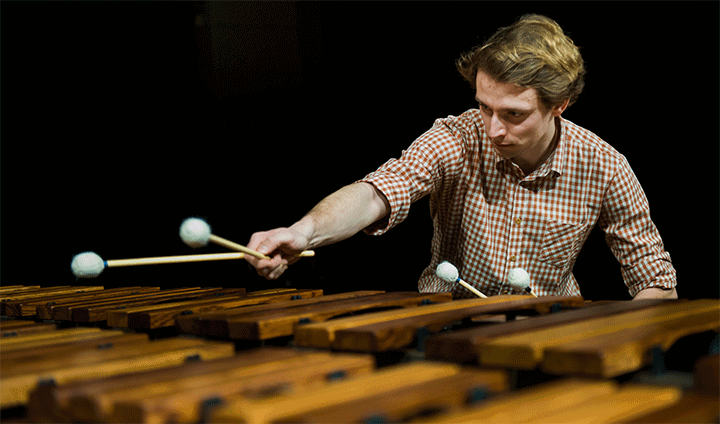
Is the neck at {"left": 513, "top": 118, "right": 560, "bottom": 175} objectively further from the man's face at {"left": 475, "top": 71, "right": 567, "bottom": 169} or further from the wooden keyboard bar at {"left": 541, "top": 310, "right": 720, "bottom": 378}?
the wooden keyboard bar at {"left": 541, "top": 310, "right": 720, "bottom": 378}

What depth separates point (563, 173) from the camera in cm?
304

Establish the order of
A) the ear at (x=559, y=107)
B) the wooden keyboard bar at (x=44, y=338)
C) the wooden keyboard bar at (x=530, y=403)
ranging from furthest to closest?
the ear at (x=559, y=107) < the wooden keyboard bar at (x=44, y=338) < the wooden keyboard bar at (x=530, y=403)

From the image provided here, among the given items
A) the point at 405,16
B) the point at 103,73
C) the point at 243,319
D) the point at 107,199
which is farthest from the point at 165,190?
the point at 243,319

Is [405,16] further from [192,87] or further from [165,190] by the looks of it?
[165,190]

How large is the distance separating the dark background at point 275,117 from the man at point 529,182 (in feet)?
2.21

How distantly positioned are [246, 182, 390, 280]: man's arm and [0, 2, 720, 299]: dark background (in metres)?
1.68

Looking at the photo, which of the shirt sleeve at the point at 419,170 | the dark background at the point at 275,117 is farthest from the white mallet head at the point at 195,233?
the dark background at the point at 275,117

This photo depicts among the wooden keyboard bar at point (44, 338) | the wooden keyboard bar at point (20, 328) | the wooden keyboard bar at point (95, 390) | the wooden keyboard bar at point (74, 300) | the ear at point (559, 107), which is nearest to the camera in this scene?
the wooden keyboard bar at point (95, 390)

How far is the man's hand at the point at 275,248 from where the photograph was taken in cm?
220

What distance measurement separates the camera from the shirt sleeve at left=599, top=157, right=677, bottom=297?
3.04 m

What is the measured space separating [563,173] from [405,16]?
180 centimetres

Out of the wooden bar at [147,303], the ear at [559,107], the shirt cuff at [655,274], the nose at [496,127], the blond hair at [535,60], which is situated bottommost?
the shirt cuff at [655,274]

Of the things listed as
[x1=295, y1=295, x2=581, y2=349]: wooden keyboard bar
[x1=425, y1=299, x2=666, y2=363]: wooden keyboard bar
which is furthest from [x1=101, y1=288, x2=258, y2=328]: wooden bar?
[x1=425, y1=299, x2=666, y2=363]: wooden keyboard bar

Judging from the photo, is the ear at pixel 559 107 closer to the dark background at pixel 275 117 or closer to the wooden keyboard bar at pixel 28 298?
the dark background at pixel 275 117
